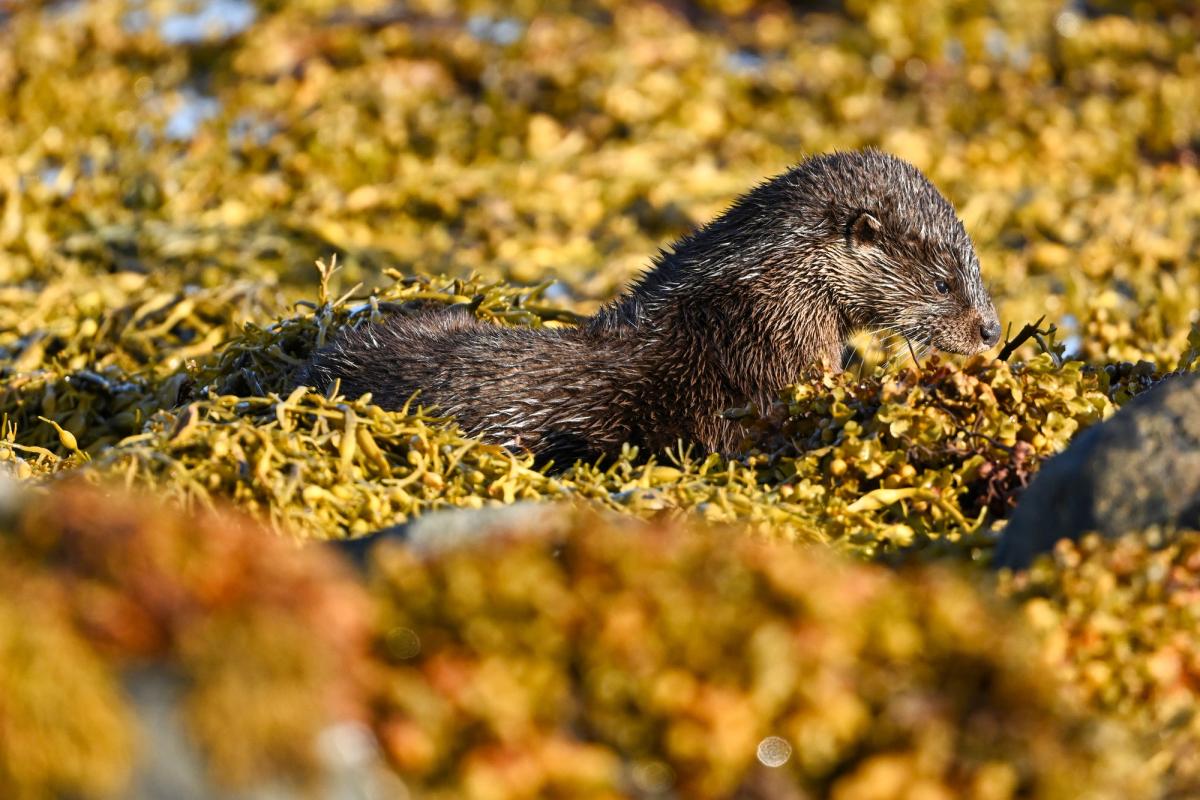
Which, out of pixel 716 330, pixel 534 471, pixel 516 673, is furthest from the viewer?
pixel 716 330

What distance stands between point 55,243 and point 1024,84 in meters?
6.59

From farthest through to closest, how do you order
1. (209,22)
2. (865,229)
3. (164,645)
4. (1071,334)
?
(209,22) < (1071,334) < (865,229) < (164,645)

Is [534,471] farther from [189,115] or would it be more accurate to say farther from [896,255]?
[189,115]

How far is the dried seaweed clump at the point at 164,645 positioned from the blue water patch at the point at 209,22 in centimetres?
864

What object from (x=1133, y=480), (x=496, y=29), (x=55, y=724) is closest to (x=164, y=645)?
(x=55, y=724)

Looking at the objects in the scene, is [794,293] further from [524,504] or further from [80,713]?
[80,713]

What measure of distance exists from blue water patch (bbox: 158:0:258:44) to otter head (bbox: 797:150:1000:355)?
6.62 meters

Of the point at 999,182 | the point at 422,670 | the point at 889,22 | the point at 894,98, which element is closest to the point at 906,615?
the point at 422,670

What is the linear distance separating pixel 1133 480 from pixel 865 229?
1915 mm

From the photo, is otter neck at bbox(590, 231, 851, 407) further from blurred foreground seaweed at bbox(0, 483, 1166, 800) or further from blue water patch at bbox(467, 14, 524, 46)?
blue water patch at bbox(467, 14, 524, 46)

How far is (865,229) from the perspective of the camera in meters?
5.27

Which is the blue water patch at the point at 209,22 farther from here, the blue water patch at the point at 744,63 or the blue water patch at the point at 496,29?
the blue water patch at the point at 744,63

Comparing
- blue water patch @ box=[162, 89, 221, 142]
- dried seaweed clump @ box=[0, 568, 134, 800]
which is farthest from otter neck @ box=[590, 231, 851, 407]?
blue water patch @ box=[162, 89, 221, 142]

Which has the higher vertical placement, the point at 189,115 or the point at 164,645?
the point at 189,115
